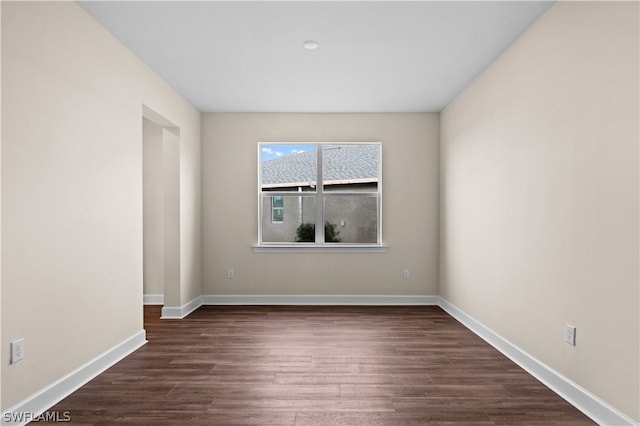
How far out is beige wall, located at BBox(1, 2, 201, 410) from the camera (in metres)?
2.16

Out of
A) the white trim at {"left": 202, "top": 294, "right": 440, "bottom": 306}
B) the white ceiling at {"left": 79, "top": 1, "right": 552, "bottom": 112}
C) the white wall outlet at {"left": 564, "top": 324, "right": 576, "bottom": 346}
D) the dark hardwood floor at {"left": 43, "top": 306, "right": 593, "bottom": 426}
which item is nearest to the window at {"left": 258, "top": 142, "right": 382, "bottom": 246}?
the white trim at {"left": 202, "top": 294, "right": 440, "bottom": 306}

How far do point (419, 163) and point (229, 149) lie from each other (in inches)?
102

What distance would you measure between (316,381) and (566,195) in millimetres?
2066

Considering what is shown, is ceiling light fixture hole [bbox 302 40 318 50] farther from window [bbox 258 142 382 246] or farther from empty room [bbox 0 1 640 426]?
window [bbox 258 142 382 246]

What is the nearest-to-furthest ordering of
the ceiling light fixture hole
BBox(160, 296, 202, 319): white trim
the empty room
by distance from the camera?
1. the empty room
2. the ceiling light fixture hole
3. BBox(160, 296, 202, 319): white trim

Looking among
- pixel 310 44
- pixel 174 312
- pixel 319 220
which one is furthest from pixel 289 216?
pixel 310 44

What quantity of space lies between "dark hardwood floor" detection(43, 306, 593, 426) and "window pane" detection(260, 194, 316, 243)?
5.04 feet

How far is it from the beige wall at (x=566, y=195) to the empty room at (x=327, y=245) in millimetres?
17

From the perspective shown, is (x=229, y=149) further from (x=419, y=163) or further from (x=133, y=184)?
(x=419, y=163)

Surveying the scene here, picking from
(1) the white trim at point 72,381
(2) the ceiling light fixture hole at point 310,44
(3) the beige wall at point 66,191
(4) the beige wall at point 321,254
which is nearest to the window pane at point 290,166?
(4) the beige wall at point 321,254

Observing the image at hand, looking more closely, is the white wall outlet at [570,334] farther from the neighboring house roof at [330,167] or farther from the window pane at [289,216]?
the window pane at [289,216]

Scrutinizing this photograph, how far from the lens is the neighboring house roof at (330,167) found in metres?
5.54

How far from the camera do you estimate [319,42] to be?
10.7 feet

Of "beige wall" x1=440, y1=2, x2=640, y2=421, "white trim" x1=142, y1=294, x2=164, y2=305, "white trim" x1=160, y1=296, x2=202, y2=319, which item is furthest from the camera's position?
"white trim" x1=142, y1=294, x2=164, y2=305
